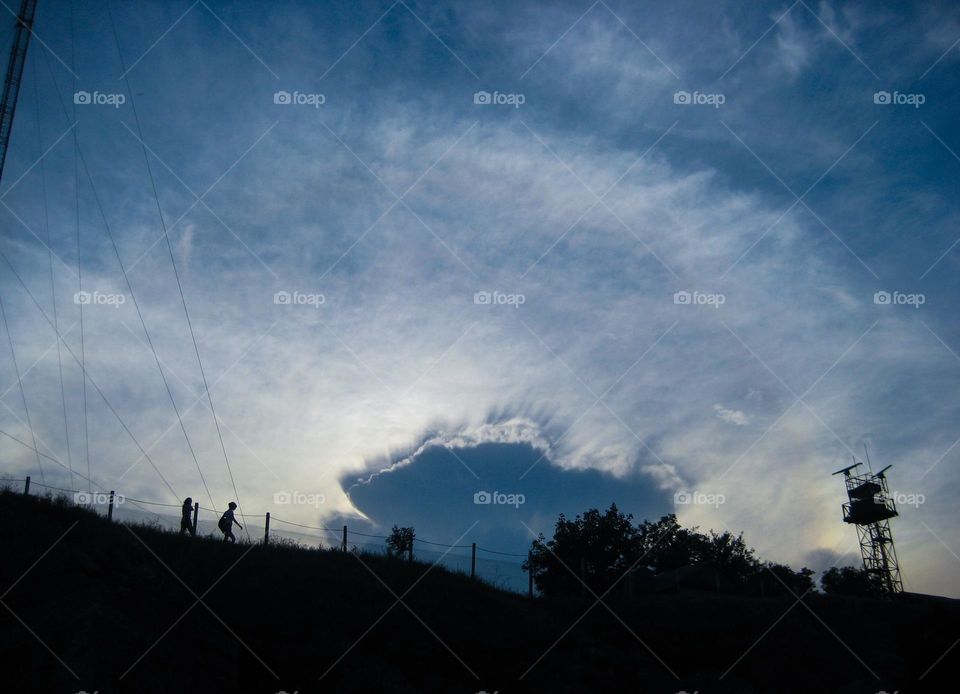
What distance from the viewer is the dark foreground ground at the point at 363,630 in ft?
57.7

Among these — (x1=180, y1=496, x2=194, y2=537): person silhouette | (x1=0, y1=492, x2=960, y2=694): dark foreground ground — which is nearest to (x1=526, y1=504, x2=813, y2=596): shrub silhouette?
(x1=0, y1=492, x2=960, y2=694): dark foreground ground

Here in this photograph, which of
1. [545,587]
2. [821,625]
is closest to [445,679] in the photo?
[821,625]

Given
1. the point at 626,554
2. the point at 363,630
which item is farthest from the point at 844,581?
the point at 363,630

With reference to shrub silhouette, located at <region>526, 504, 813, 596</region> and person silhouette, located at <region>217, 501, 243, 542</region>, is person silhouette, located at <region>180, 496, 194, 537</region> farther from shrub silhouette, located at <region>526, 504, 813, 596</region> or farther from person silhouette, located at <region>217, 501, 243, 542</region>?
shrub silhouette, located at <region>526, 504, 813, 596</region>

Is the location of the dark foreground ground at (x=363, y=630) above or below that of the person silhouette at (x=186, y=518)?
below

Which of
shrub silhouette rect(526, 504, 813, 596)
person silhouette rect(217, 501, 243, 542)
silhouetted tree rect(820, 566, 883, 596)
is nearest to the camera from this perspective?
person silhouette rect(217, 501, 243, 542)

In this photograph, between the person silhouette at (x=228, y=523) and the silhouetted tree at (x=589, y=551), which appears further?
the silhouetted tree at (x=589, y=551)

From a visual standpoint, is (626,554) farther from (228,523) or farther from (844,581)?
(228,523)

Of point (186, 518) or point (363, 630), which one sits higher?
point (186, 518)

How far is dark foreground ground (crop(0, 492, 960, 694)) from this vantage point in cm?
1758

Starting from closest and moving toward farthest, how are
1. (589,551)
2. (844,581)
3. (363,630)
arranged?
(363,630), (589,551), (844,581)

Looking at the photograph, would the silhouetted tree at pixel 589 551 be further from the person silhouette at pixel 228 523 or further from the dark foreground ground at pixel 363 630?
the person silhouette at pixel 228 523

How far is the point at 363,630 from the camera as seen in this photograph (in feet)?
80.9

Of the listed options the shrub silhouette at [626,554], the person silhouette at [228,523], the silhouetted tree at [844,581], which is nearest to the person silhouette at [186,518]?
the person silhouette at [228,523]
